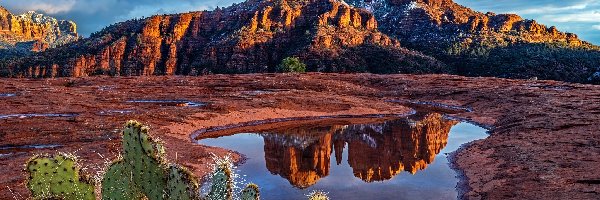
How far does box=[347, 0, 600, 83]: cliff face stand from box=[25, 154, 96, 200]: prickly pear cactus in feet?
263

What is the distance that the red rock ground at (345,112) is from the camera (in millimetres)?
14688

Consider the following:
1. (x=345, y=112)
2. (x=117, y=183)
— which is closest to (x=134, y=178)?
(x=117, y=183)

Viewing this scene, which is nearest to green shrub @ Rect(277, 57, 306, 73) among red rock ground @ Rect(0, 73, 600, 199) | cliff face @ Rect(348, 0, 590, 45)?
red rock ground @ Rect(0, 73, 600, 199)

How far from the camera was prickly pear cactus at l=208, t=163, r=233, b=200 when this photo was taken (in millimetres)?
4977

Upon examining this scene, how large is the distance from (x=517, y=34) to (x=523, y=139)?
107m

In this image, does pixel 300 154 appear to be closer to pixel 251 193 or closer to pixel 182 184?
pixel 251 193

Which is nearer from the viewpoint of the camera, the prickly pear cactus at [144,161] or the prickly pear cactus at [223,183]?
the prickly pear cactus at [223,183]

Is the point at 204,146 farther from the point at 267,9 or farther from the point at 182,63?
the point at 267,9

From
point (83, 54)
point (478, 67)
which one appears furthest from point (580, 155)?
point (83, 54)

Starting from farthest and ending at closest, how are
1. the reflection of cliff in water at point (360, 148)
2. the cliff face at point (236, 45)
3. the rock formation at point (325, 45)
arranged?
1. the cliff face at point (236, 45)
2. the rock formation at point (325, 45)
3. the reflection of cliff in water at point (360, 148)

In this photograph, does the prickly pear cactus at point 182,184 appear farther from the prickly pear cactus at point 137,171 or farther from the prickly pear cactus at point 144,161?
the prickly pear cactus at point 144,161

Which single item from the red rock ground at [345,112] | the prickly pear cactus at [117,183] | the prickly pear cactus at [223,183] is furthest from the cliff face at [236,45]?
the prickly pear cactus at [223,183]

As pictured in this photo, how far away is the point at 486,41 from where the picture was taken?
104m

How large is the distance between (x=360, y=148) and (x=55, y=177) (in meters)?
16.7
